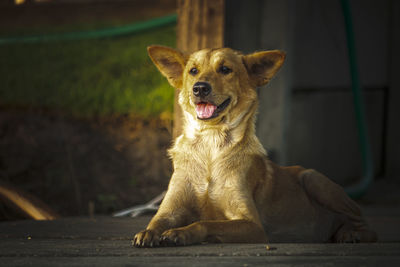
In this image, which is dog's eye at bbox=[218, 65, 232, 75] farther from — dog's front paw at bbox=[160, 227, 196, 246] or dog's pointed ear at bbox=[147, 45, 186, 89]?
dog's front paw at bbox=[160, 227, 196, 246]

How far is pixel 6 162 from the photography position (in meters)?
6.57

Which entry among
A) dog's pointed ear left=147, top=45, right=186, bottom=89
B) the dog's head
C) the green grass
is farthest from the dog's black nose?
the green grass

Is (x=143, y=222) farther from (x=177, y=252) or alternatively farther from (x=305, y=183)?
(x=177, y=252)

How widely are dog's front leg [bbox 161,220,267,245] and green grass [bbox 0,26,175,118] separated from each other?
15.1 feet

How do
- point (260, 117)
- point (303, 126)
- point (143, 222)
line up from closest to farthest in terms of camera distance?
point (143, 222)
point (260, 117)
point (303, 126)

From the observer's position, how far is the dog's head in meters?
3.07

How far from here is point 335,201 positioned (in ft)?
11.6

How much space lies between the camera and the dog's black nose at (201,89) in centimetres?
303

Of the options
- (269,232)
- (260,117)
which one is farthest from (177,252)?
(260,117)

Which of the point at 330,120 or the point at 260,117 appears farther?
the point at 330,120

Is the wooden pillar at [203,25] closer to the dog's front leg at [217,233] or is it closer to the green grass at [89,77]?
the dog's front leg at [217,233]

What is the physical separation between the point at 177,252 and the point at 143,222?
50.9 inches

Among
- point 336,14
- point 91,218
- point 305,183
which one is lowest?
point 91,218

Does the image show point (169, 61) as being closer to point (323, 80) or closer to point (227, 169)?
point (227, 169)
